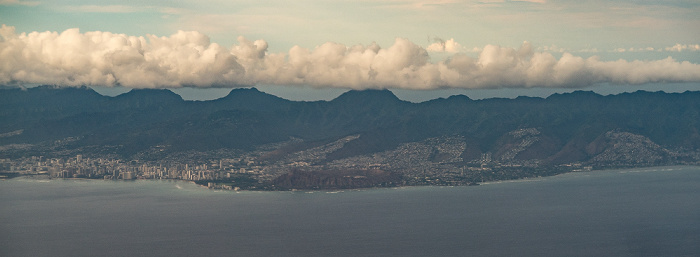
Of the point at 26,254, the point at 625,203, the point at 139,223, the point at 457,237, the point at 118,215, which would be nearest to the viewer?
the point at 26,254

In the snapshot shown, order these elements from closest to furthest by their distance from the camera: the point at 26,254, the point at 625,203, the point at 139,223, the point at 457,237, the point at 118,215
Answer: the point at 26,254 < the point at 457,237 < the point at 139,223 < the point at 118,215 < the point at 625,203

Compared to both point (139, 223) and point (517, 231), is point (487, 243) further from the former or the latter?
point (139, 223)

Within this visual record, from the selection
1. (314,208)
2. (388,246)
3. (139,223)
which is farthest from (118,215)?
(388,246)

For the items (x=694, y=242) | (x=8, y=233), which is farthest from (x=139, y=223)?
(x=694, y=242)

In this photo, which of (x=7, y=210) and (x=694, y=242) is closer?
(x=694, y=242)

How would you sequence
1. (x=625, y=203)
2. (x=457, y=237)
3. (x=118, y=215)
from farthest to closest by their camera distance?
(x=625, y=203), (x=118, y=215), (x=457, y=237)

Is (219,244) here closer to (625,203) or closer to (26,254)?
(26,254)
